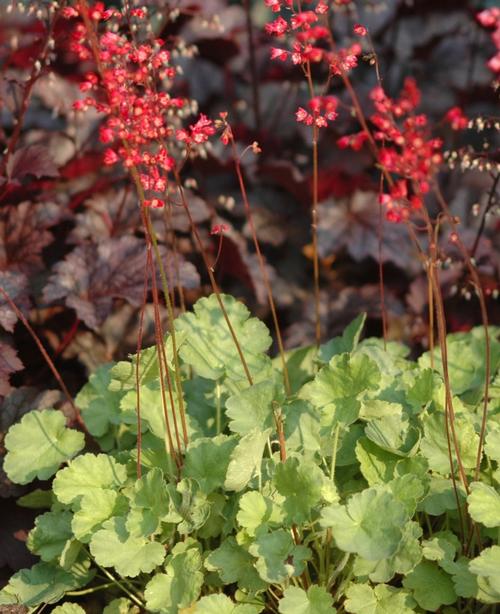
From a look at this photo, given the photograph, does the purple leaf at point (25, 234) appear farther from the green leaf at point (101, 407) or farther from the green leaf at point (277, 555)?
the green leaf at point (277, 555)

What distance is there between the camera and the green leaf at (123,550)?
5.66 ft

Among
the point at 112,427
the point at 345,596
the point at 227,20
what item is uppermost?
the point at 227,20

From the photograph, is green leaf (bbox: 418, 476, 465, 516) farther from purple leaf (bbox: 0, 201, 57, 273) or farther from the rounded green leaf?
purple leaf (bbox: 0, 201, 57, 273)

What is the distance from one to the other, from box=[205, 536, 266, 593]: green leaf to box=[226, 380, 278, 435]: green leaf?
24cm

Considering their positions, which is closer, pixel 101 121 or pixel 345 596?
pixel 345 596

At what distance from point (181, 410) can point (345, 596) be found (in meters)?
0.53

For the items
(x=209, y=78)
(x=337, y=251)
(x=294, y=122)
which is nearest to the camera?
(x=337, y=251)

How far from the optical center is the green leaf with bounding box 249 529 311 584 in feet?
5.48

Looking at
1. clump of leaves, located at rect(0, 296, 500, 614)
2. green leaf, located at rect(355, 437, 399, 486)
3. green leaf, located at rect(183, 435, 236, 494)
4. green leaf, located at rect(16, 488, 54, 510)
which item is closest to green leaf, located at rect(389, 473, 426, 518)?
clump of leaves, located at rect(0, 296, 500, 614)

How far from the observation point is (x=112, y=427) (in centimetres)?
222

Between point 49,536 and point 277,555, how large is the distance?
1.73ft

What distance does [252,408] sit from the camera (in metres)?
1.89

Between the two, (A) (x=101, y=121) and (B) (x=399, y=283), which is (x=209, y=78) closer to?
(A) (x=101, y=121)

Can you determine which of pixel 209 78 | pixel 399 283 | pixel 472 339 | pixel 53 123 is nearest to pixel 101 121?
pixel 53 123
